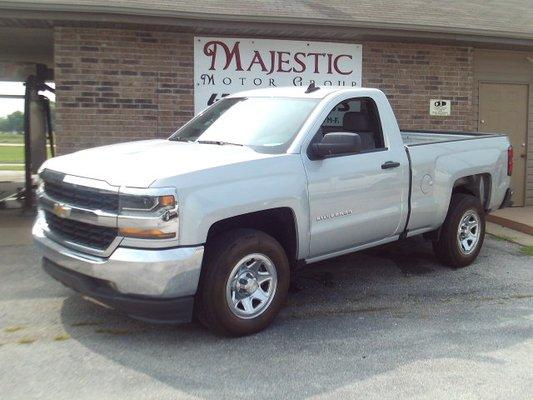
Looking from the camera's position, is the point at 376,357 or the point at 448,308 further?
the point at 448,308

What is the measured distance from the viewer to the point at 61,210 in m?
4.48

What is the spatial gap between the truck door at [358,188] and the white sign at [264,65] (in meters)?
3.23

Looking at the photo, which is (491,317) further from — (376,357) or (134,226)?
(134,226)

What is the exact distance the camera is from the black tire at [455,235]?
6.43 metres

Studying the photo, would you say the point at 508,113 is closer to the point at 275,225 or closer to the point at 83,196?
the point at 275,225

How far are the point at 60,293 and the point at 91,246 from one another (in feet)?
4.85

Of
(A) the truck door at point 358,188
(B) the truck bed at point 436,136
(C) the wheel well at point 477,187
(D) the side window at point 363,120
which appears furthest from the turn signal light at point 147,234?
(C) the wheel well at point 477,187

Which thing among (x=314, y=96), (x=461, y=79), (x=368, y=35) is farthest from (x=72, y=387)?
(x=461, y=79)

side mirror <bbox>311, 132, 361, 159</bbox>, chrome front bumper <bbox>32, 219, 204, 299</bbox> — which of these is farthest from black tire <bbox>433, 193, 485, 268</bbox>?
chrome front bumper <bbox>32, 219, 204, 299</bbox>

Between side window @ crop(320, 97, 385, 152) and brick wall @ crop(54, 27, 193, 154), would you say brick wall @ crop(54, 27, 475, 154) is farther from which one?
side window @ crop(320, 97, 385, 152)

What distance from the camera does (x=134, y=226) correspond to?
4043 millimetres

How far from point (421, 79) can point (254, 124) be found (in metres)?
5.43

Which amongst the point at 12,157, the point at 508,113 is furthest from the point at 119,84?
the point at 12,157

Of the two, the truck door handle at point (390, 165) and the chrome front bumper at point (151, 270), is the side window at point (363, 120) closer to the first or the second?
the truck door handle at point (390, 165)
